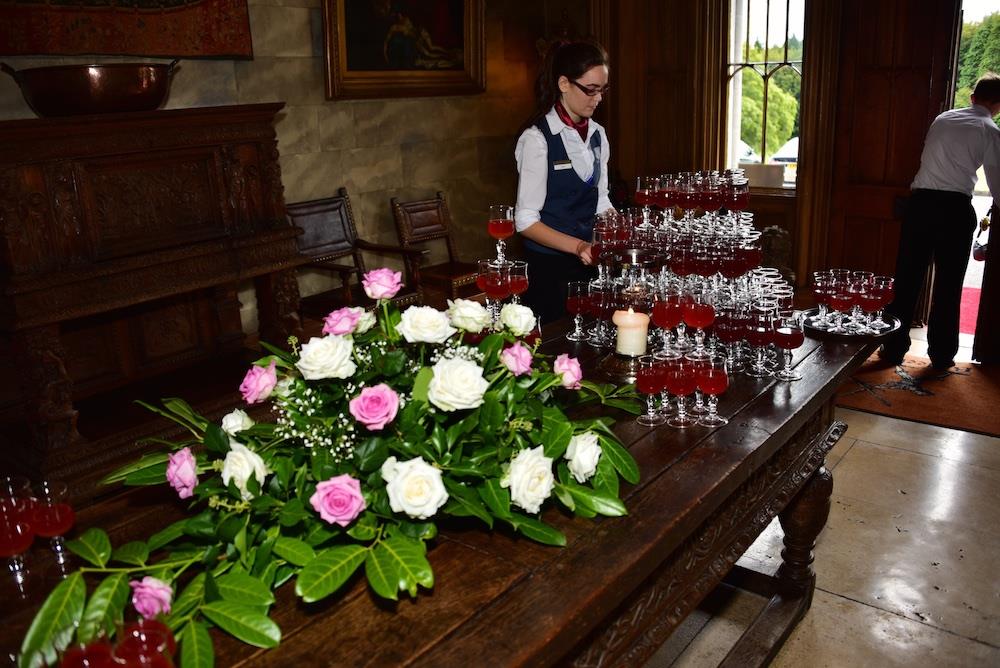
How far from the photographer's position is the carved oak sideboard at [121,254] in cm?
334

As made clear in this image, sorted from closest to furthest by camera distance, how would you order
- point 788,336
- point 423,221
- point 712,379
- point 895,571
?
point 712,379
point 788,336
point 895,571
point 423,221

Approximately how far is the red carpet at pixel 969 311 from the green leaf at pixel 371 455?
4892 mm

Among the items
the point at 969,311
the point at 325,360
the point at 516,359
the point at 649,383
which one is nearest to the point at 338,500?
the point at 325,360

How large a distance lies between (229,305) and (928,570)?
11.2ft

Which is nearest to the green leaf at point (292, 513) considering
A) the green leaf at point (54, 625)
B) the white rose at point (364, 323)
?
the green leaf at point (54, 625)

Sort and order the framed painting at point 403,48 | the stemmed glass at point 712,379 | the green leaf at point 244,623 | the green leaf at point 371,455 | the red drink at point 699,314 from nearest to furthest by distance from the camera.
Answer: the green leaf at point 244,623, the green leaf at point 371,455, the stemmed glass at point 712,379, the red drink at point 699,314, the framed painting at point 403,48

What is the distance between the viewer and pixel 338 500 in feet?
4.67

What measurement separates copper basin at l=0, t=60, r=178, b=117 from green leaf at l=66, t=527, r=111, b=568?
8.10 ft

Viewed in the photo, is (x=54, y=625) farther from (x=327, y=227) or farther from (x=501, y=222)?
(x=327, y=227)

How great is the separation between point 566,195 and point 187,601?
2.47 m

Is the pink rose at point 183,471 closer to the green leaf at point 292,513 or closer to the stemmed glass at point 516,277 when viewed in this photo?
the green leaf at point 292,513

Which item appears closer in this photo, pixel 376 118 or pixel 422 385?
pixel 422 385

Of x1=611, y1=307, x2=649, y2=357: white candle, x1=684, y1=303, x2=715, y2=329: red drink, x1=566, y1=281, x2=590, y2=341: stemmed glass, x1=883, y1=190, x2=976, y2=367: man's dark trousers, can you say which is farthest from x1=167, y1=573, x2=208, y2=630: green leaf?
x1=883, y1=190, x2=976, y2=367: man's dark trousers

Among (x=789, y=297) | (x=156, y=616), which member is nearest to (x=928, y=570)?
(x=789, y=297)
